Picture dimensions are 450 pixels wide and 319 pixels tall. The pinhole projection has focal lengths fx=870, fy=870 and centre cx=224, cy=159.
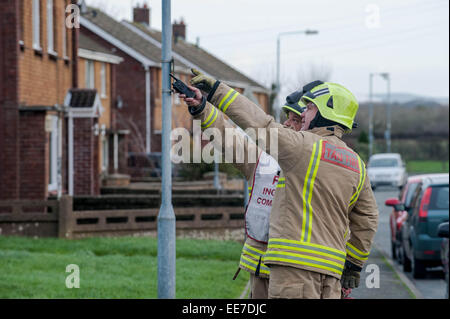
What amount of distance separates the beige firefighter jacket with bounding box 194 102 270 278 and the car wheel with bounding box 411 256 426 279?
8.49 m

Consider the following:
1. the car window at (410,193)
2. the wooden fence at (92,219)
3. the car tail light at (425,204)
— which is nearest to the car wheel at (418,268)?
the car tail light at (425,204)

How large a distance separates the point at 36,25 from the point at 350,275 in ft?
52.4

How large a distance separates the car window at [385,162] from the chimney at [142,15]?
14555mm

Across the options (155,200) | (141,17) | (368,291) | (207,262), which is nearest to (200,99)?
(368,291)

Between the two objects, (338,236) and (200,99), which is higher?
(200,99)

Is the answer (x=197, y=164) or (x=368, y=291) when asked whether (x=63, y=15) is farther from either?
(x=197, y=164)

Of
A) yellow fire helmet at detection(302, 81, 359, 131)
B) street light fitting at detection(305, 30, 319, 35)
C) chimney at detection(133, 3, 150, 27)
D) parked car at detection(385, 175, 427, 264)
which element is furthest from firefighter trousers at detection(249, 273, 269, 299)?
chimney at detection(133, 3, 150, 27)

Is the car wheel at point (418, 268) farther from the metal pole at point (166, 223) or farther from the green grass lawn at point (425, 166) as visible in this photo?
the green grass lawn at point (425, 166)

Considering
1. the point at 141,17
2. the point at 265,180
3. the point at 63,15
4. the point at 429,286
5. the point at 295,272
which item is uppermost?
the point at 141,17

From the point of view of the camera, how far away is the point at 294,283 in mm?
4574

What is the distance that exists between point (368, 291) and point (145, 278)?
9.63 ft

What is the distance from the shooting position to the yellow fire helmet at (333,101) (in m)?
4.77

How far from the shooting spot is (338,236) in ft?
15.4

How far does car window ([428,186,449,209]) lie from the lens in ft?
44.2
